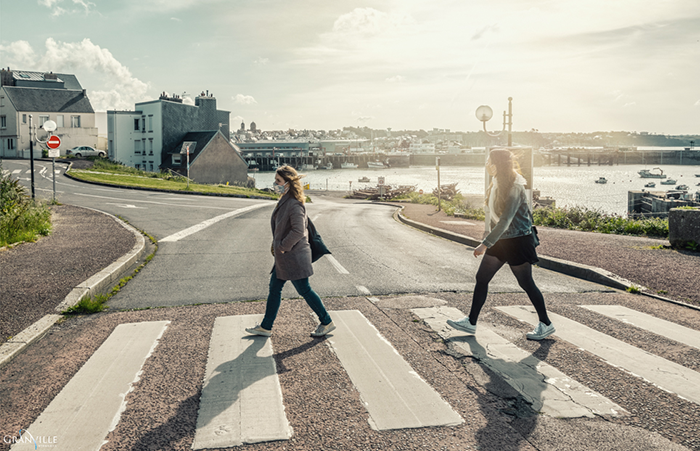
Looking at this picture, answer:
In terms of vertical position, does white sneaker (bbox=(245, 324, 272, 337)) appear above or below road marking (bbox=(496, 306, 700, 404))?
above

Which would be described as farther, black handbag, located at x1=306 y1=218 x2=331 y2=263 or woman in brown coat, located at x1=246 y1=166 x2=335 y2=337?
black handbag, located at x1=306 y1=218 x2=331 y2=263

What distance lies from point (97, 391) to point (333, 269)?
5541mm

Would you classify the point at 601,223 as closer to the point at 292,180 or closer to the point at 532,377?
the point at 532,377

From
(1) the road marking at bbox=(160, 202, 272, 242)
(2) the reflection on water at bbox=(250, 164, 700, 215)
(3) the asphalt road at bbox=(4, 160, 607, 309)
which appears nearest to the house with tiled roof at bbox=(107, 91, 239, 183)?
(2) the reflection on water at bbox=(250, 164, 700, 215)

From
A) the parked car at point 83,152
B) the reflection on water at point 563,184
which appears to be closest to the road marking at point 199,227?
the reflection on water at point 563,184

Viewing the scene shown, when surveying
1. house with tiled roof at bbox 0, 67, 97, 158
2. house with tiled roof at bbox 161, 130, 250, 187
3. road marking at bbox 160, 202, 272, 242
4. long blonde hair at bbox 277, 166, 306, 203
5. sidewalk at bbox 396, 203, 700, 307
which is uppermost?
house with tiled roof at bbox 0, 67, 97, 158

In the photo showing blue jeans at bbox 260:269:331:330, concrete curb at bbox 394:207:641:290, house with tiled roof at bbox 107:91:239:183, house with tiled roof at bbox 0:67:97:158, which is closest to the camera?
blue jeans at bbox 260:269:331:330

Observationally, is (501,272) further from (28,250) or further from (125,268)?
(28,250)

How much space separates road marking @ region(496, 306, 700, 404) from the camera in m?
4.19

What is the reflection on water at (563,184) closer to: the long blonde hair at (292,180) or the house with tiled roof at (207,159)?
the house with tiled roof at (207,159)

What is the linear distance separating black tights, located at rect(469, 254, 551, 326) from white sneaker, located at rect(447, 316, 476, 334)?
48 millimetres

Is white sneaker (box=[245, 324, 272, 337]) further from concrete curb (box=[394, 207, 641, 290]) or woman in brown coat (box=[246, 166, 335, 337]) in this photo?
concrete curb (box=[394, 207, 641, 290])

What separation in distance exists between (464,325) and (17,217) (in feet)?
34.8

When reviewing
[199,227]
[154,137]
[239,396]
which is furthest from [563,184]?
[239,396]
